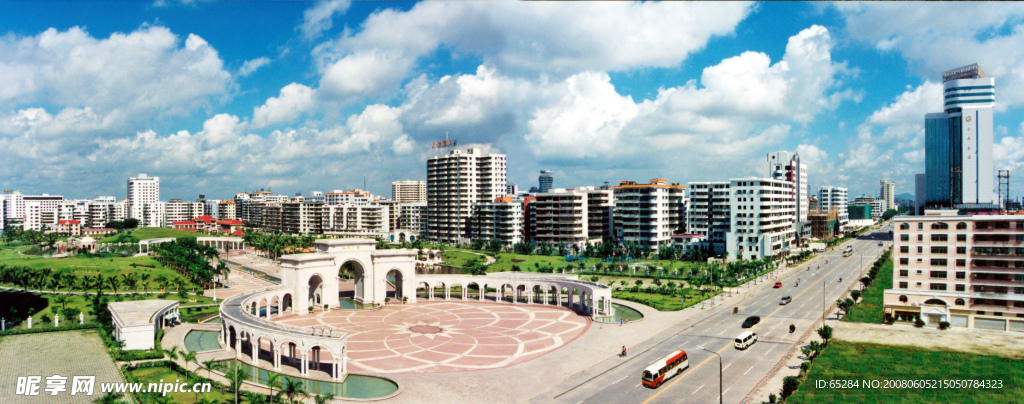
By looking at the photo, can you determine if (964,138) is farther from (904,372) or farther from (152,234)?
(152,234)

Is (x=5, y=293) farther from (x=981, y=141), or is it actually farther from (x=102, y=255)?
(x=981, y=141)

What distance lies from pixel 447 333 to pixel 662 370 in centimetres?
2504

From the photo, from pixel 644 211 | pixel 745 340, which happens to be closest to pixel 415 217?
pixel 644 211

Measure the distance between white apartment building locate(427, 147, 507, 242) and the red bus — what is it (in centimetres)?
12092

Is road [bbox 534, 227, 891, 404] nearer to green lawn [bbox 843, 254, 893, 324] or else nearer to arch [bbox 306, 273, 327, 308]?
green lawn [bbox 843, 254, 893, 324]

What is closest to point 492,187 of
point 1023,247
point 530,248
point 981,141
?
point 530,248

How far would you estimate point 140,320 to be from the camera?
5406cm

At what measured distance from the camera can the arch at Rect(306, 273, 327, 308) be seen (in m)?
73.1

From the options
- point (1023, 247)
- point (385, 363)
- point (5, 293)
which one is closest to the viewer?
point (385, 363)

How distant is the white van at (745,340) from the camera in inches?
2023

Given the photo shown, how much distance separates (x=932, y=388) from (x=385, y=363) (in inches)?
1628

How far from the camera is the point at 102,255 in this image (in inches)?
5012

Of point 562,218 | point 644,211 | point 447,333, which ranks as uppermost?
point 644,211

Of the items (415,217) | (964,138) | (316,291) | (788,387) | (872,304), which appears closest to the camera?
(788,387)
